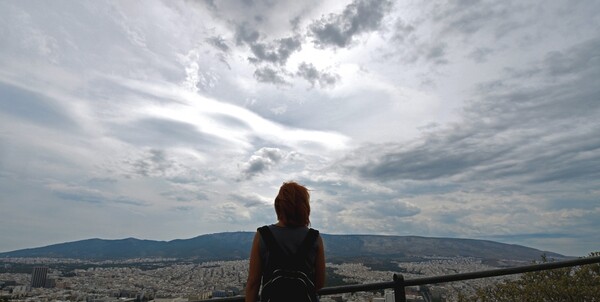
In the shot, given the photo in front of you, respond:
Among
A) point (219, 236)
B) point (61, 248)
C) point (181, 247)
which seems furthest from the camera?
point (219, 236)

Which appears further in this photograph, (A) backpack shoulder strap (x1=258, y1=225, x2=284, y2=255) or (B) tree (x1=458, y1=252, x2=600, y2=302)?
(B) tree (x1=458, y1=252, x2=600, y2=302)

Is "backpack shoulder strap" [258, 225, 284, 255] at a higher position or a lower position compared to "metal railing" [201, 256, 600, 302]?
higher

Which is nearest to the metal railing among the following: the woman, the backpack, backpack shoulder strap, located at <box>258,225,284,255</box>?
the woman

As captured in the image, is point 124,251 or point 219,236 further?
point 219,236

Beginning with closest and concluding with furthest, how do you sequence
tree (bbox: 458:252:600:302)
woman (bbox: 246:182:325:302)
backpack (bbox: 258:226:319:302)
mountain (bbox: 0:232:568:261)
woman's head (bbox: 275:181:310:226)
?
backpack (bbox: 258:226:319:302)
woman (bbox: 246:182:325:302)
woman's head (bbox: 275:181:310:226)
tree (bbox: 458:252:600:302)
mountain (bbox: 0:232:568:261)

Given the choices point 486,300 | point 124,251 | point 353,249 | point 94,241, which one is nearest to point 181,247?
point 124,251

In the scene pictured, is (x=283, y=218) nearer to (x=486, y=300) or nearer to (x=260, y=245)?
(x=260, y=245)

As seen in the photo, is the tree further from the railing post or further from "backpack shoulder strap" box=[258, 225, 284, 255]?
"backpack shoulder strap" box=[258, 225, 284, 255]
